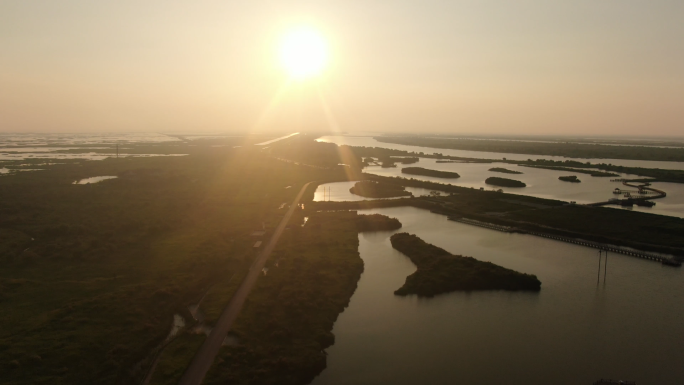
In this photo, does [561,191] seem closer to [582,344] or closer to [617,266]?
[617,266]

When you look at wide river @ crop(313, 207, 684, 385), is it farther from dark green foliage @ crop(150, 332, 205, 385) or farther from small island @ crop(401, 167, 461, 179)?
small island @ crop(401, 167, 461, 179)

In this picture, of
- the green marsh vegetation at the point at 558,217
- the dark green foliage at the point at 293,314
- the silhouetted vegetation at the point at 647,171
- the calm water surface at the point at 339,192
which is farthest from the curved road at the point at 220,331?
the silhouetted vegetation at the point at 647,171

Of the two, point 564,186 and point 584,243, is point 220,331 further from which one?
point 564,186

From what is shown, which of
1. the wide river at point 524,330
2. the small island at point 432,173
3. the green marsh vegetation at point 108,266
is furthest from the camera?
the small island at point 432,173

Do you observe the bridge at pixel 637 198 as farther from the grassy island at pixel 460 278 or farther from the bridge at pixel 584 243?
the grassy island at pixel 460 278

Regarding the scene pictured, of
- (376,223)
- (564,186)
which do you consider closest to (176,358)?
(376,223)

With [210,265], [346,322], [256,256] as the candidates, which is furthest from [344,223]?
[346,322]

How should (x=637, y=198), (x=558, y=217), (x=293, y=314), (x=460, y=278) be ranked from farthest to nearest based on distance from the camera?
(x=637, y=198) < (x=558, y=217) < (x=460, y=278) < (x=293, y=314)
